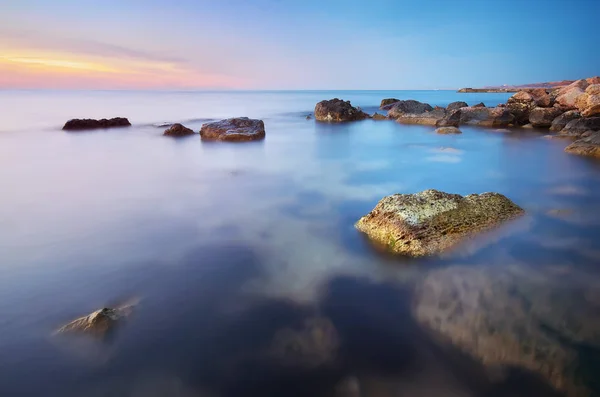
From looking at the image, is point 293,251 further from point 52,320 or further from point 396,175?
point 396,175

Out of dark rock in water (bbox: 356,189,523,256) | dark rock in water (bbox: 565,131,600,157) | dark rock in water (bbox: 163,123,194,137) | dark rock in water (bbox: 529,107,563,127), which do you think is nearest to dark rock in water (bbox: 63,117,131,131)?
dark rock in water (bbox: 163,123,194,137)

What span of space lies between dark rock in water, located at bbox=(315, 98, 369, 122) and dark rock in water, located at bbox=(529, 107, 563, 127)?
11725mm

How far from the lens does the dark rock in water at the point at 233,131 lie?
54.7ft

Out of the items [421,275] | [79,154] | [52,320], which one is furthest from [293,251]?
[79,154]

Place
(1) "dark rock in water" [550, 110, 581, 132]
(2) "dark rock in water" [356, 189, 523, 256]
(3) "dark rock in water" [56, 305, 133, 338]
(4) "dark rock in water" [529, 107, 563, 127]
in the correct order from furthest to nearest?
(4) "dark rock in water" [529, 107, 563, 127] < (1) "dark rock in water" [550, 110, 581, 132] < (2) "dark rock in water" [356, 189, 523, 256] < (3) "dark rock in water" [56, 305, 133, 338]

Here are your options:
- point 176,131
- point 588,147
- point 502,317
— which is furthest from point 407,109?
point 502,317

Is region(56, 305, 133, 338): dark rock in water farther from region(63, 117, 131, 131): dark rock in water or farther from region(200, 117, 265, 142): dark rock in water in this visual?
region(63, 117, 131, 131): dark rock in water

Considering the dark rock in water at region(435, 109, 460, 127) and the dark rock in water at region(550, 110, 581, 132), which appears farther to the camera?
the dark rock in water at region(435, 109, 460, 127)

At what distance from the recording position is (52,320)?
151 inches

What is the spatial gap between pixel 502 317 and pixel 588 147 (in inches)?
493

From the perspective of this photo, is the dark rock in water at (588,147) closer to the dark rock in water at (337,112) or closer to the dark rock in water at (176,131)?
the dark rock in water at (337,112)

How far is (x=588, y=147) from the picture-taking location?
12.6 metres

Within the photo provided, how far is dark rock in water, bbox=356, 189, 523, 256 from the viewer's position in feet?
16.6

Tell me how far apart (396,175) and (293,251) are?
6591 mm
